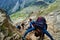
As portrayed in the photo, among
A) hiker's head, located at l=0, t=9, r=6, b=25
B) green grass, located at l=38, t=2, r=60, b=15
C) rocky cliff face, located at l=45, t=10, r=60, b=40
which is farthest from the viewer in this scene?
hiker's head, located at l=0, t=9, r=6, b=25

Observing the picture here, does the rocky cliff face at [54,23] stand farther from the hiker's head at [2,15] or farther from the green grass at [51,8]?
the hiker's head at [2,15]

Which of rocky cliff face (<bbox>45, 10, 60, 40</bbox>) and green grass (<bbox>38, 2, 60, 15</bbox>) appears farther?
green grass (<bbox>38, 2, 60, 15</bbox>)

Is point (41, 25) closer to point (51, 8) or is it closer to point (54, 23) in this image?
point (54, 23)

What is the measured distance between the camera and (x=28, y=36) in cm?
741

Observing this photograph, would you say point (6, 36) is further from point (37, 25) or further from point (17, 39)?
point (37, 25)

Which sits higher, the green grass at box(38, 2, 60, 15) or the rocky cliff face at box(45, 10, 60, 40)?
the green grass at box(38, 2, 60, 15)

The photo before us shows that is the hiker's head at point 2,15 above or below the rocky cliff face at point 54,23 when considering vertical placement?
above

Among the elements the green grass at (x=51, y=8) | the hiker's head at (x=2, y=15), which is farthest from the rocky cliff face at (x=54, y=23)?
the hiker's head at (x=2, y=15)

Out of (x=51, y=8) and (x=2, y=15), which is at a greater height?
(x=51, y=8)

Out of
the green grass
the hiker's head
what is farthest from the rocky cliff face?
the hiker's head

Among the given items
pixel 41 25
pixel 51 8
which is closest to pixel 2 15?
pixel 41 25

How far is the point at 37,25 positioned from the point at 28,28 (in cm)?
26

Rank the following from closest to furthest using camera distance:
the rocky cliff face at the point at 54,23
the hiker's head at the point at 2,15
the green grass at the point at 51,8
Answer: the rocky cliff face at the point at 54,23, the green grass at the point at 51,8, the hiker's head at the point at 2,15

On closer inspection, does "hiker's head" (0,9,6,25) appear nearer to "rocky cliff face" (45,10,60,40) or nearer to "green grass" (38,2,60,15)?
"green grass" (38,2,60,15)
